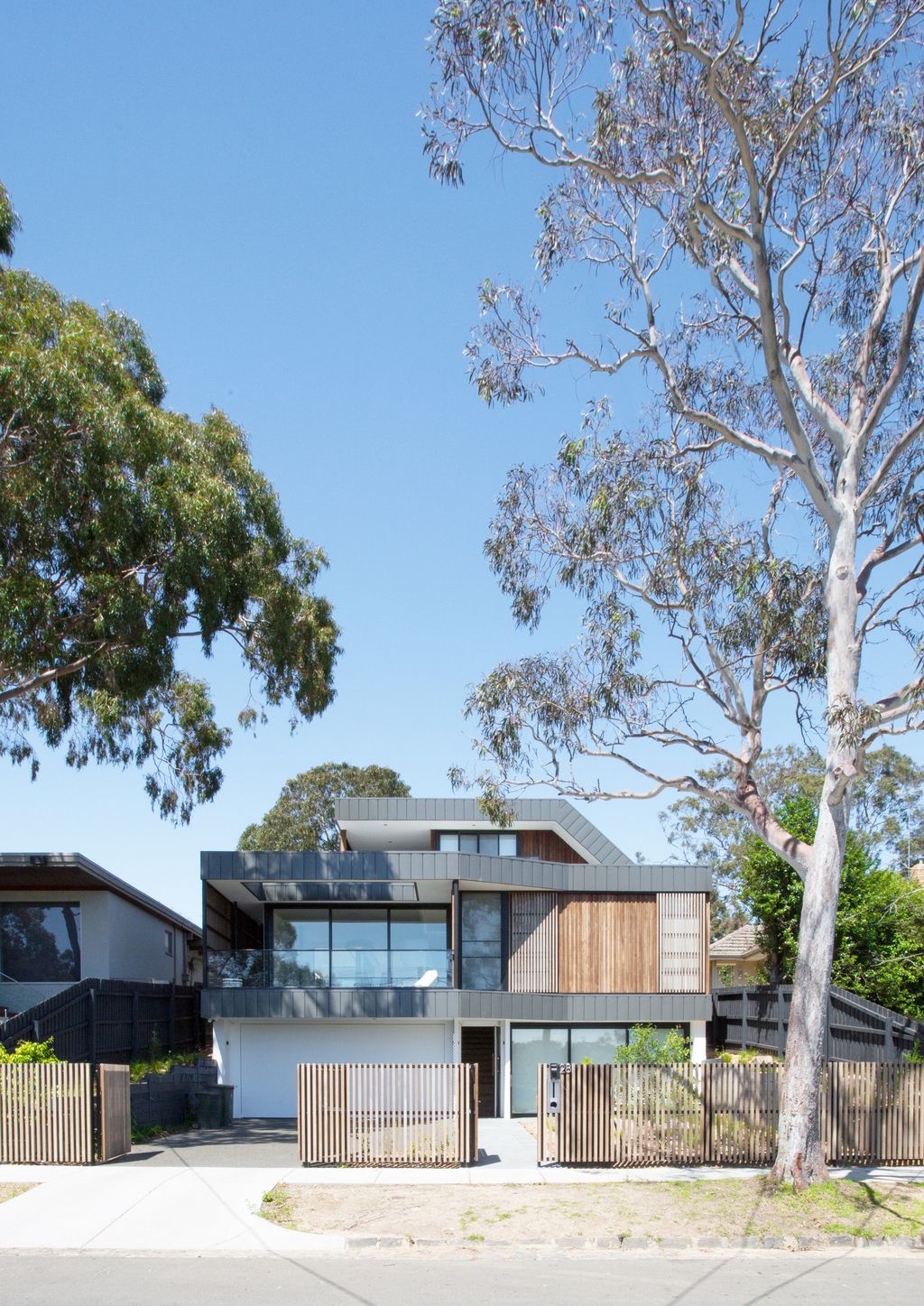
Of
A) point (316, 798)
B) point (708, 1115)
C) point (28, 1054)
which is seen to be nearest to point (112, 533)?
point (28, 1054)

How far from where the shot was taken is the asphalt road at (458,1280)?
10453 mm

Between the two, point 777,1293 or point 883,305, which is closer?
point 777,1293

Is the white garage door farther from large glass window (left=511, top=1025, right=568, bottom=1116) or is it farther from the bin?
the bin

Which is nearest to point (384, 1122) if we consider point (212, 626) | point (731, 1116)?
point (731, 1116)

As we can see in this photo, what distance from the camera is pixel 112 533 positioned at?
21219mm

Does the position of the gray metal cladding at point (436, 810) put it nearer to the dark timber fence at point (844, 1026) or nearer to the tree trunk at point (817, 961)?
the dark timber fence at point (844, 1026)

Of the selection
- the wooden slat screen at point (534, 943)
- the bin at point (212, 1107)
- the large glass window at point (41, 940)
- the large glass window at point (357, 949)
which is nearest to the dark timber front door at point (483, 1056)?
the wooden slat screen at point (534, 943)

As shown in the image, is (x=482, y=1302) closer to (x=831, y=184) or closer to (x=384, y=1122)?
(x=384, y=1122)

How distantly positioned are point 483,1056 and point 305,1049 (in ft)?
14.7

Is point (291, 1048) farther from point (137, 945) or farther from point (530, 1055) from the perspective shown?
point (137, 945)

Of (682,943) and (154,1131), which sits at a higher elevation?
(682,943)

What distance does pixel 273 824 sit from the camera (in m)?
60.1

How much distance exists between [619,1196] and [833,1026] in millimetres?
10459

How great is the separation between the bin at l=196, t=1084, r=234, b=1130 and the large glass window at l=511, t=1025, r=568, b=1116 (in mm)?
6730
